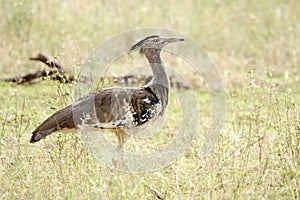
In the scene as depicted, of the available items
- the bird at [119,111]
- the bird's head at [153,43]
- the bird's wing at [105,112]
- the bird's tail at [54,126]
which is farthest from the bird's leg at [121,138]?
the bird's head at [153,43]

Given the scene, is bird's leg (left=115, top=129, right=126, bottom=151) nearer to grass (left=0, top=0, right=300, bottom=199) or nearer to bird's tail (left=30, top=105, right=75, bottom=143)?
grass (left=0, top=0, right=300, bottom=199)

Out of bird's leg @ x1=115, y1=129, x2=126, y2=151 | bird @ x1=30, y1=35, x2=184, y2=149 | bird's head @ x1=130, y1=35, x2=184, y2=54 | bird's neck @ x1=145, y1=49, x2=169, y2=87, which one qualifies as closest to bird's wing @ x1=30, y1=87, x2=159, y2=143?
bird @ x1=30, y1=35, x2=184, y2=149

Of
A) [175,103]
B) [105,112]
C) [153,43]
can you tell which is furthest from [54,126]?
[175,103]

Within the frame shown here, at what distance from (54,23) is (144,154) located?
4.08 meters

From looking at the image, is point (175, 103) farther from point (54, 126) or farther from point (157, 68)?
point (54, 126)

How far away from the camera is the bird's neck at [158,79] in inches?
180

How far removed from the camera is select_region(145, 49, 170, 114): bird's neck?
4.57 metres

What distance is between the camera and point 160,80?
4660mm

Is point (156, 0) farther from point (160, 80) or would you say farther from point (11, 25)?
point (160, 80)

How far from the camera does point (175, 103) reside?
6520mm

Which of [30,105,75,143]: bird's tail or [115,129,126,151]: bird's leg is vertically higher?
[30,105,75,143]: bird's tail

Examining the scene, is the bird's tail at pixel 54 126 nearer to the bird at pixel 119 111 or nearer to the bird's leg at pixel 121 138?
the bird at pixel 119 111

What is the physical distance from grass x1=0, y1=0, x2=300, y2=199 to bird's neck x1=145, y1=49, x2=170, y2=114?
1.56 ft

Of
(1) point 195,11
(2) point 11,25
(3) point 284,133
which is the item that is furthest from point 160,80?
(1) point 195,11
